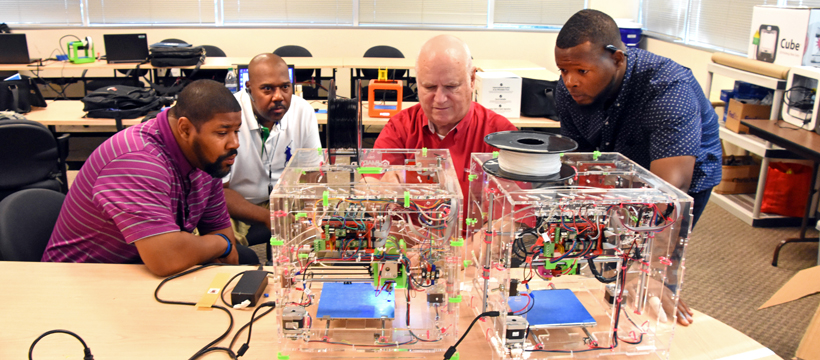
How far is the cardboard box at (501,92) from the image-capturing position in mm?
3592

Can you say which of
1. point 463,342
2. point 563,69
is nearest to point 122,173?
point 463,342

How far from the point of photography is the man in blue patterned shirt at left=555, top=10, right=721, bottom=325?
1.54 metres

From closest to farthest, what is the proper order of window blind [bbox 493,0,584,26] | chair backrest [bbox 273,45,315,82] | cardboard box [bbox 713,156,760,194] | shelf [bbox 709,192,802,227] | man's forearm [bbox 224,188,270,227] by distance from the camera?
1. man's forearm [bbox 224,188,270,227]
2. shelf [bbox 709,192,802,227]
3. cardboard box [bbox 713,156,760,194]
4. chair backrest [bbox 273,45,315,82]
5. window blind [bbox 493,0,584,26]

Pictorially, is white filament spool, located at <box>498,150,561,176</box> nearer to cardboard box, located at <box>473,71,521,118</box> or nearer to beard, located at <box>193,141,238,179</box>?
beard, located at <box>193,141,238,179</box>

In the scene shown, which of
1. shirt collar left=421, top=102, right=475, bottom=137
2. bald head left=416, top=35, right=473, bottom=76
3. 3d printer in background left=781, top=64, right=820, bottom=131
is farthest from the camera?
3d printer in background left=781, top=64, right=820, bottom=131

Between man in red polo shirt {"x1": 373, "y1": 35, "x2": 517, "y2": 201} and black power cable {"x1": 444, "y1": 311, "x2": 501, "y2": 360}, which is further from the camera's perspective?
man in red polo shirt {"x1": 373, "y1": 35, "x2": 517, "y2": 201}

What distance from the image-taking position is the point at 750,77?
3.58m

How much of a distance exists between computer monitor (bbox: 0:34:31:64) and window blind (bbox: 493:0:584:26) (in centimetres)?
517

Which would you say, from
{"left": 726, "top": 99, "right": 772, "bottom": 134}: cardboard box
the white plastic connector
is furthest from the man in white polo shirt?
{"left": 726, "top": 99, "right": 772, "bottom": 134}: cardboard box

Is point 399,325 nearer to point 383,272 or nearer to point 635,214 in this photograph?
point 383,272

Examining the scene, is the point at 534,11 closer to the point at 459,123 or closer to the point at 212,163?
the point at 459,123

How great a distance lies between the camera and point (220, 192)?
6.27ft

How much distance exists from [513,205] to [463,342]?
0.38m

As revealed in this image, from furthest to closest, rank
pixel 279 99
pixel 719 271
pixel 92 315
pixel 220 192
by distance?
pixel 719 271, pixel 279 99, pixel 220 192, pixel 92 315
